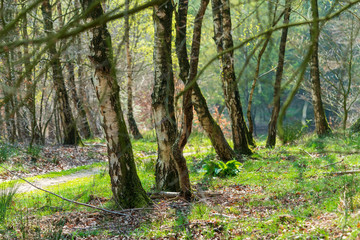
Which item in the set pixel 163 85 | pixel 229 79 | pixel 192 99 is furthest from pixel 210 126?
pixel 163 85

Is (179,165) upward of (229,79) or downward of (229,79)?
downward

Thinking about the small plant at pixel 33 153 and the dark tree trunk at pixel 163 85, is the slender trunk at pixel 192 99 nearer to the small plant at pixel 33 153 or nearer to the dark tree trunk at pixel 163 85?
the dark tree trunk at pixel 163 85

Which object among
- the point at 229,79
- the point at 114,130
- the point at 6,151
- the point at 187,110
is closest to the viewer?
the point at 187,110

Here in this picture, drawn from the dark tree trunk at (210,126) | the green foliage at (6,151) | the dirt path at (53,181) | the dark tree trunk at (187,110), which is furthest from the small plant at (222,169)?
the green foliage at (6,151)

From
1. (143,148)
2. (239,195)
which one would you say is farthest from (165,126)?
(143,148)

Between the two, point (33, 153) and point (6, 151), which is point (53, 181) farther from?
point (6, 151)

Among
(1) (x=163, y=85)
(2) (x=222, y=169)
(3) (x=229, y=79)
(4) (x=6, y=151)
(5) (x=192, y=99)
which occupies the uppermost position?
(3) (x=229, y=79)

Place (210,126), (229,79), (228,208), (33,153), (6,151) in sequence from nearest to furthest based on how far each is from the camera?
(228,208) → (210,126) → (229,79) → (6,151) → (33,153)

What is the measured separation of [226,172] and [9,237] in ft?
15.4

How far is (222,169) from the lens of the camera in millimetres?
7371

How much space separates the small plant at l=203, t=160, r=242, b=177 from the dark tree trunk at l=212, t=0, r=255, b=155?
5.01 ft

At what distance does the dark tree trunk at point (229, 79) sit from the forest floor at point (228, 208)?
2.00 ft

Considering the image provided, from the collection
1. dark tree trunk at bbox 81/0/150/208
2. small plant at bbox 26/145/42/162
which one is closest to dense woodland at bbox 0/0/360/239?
dark tree trunk at bbox 81/0/150/208

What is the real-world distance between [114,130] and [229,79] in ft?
14.8
